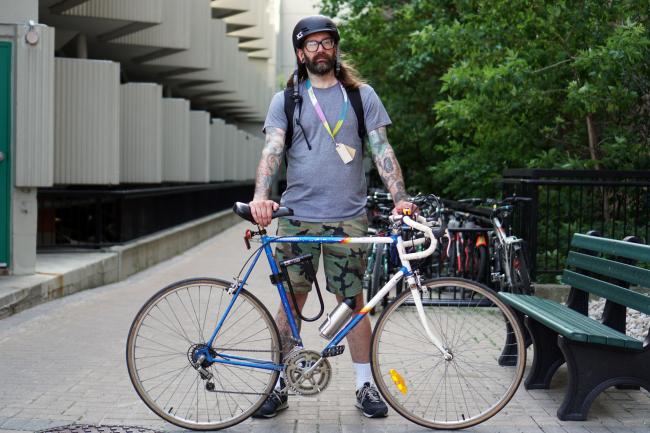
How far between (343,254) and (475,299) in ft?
2.40

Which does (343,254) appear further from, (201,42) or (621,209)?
(201,42)

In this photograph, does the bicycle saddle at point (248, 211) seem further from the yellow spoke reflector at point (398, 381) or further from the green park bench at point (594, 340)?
the green park bench at point (594, 340)

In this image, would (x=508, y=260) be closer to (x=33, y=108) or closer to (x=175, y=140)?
(x=33, y=108)

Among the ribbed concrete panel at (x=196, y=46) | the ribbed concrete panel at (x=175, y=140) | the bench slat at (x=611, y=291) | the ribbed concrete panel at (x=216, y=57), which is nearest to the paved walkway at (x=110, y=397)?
the bench slat at (x=611, y=291)

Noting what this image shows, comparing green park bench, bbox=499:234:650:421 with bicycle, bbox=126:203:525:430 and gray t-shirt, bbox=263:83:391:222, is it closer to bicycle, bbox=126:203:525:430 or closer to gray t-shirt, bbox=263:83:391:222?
bicycle, bbox=126:203:525:430

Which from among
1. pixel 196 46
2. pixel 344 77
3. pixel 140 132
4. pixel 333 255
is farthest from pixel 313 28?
pixel 196 46

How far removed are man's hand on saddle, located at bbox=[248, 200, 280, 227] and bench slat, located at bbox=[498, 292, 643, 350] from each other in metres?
1.67

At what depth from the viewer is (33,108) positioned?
1095 cm

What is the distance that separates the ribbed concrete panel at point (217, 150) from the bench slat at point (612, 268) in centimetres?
2699

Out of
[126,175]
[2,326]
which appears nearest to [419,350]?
[2,326]

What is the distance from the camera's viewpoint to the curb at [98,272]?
988 centimetres

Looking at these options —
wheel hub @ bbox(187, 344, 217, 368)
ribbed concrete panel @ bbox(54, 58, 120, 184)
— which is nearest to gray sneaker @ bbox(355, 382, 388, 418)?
wheel hub @ bbox(187, 344, 217, 368)

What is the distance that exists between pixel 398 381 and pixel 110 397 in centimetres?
184

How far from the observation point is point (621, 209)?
11172 mm
